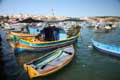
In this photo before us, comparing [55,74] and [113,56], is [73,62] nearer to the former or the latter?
[55,74]

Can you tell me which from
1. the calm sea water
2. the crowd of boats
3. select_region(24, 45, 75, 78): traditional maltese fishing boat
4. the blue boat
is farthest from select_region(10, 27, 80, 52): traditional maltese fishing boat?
the blue boat

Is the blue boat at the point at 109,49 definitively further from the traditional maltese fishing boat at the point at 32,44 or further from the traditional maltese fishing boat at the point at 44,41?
the traditional maltese fishing boat at the point at 32,44

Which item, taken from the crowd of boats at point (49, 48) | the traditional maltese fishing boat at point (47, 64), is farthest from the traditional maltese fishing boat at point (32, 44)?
the traditional maltese fishing boat at point (47, 64)

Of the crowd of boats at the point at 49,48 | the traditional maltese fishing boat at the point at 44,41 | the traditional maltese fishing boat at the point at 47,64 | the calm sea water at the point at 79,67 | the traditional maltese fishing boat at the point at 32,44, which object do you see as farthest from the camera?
the traditional maltese fishing boat at the point at 44,41

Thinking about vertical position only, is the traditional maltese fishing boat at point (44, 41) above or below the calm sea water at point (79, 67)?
above

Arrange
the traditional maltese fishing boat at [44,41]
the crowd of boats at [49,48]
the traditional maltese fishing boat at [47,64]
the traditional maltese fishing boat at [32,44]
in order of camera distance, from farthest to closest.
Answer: the traditional maltese fishing boat at [44,41] < the traditional maltese fishing boat at [32,44] < the crowd of boats at [49,48] < the traditional maltese fishing boat at [47,64]

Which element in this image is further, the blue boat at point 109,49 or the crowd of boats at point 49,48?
the blue boat at point 109,49

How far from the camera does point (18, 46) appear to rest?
15289mm

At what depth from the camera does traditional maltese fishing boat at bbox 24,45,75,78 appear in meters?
9.29

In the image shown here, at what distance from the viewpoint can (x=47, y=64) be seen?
1101 centimetres

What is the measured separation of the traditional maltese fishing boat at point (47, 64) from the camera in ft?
30.5

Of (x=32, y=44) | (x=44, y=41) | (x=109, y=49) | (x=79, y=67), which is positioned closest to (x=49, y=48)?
(x=44, y=41)

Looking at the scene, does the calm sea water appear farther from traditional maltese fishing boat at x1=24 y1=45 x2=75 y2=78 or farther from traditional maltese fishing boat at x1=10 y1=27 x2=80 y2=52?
traditional maltese fishing boat at x1=10 y1=27 x2=80 y2=52

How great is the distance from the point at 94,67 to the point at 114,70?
1399 millimetres
